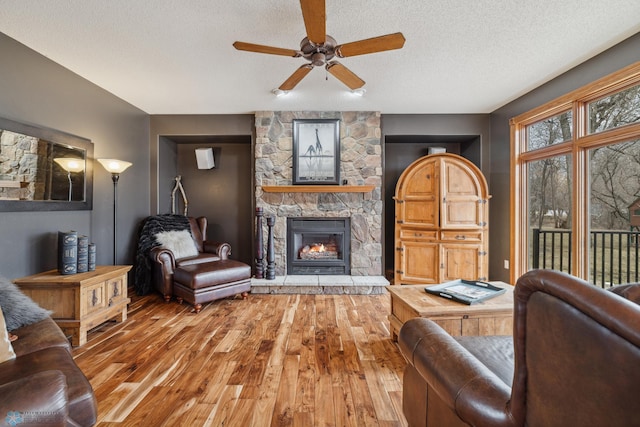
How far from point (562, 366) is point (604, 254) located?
314cm

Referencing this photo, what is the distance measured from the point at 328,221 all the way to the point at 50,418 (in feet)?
11.5

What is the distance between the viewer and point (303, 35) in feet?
7.32

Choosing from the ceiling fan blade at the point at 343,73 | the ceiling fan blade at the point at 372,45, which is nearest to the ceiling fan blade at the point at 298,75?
the ceiling fan blade at the point at 343,73

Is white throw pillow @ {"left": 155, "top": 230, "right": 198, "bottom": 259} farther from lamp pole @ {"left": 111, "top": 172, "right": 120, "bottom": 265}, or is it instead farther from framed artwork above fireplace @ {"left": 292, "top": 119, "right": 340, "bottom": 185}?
framed artwork above fireplace @ {"left": 292, "top": 119, "right": 340, "bottom": 185}

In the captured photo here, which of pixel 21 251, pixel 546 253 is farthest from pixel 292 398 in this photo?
pixel 546 253

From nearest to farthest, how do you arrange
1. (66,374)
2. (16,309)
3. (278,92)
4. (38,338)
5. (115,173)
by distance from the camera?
(66,374) → (38,338) → (16,309) → (115,173) → (278,92)

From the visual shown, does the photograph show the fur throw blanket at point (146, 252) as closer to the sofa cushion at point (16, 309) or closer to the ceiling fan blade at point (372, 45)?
the sofa cushion at point (16, 309)

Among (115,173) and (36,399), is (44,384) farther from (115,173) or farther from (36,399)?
(115,173)

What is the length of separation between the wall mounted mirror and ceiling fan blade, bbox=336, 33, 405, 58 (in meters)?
2.76

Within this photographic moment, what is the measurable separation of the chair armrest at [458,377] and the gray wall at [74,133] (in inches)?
127

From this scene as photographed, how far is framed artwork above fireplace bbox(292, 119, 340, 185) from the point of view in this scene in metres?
4.04

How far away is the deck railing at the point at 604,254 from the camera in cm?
248

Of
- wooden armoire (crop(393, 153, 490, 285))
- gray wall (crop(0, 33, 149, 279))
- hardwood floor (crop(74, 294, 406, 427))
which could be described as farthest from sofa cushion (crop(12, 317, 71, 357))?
wooden armoire (crop(393, 153, 490, 285))

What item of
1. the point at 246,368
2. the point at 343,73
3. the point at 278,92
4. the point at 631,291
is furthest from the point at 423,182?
the point at 246,368
